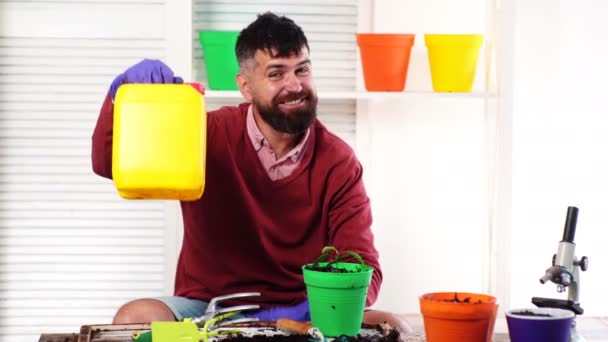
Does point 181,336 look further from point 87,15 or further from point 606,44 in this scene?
point 606,44

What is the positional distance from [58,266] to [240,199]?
4.59 feet

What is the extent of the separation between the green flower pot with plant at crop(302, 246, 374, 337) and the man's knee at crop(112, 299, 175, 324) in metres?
0.53

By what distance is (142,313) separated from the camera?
7.61ft

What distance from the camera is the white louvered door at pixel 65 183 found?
12.1 ft

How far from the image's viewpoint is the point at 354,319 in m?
1.92

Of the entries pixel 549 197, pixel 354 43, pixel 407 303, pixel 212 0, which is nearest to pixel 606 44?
pixel 549 197

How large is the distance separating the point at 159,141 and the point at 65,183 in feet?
6.25

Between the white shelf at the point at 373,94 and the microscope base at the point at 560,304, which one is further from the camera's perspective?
the white shelf at the point at 373,94

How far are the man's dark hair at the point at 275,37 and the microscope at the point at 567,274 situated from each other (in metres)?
0.95

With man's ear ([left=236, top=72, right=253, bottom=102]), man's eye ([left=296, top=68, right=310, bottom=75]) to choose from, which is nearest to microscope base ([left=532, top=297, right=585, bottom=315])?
man's eye ([left=296, top=68, right=310, bottom=75])

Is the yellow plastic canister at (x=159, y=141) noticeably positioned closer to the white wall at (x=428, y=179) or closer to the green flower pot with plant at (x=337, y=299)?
the green flower pot with plant at (x=337, y=299)

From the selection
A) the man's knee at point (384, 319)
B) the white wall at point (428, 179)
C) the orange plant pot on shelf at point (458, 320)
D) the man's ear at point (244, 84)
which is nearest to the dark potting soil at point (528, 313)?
the orange plant pot on shelf at point (458, 320)

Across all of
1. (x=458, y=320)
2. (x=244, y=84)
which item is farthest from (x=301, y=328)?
(x=244, y=84)

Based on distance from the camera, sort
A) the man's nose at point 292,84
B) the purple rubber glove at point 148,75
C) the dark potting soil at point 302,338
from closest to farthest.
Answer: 1. the dark potting soil at point 302,338
2. the purple rubber glove at point 148,75
3. the man's nose at point 292,84
